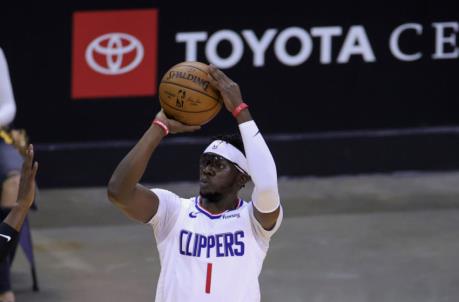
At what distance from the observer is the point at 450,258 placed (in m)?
9.27

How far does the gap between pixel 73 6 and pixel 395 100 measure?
291 centimetres

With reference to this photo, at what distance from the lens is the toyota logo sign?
10547 mm

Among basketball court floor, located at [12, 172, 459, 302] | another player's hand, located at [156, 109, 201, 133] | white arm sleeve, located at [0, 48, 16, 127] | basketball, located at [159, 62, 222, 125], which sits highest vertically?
basketball, located at [159, 62, 222, 125]

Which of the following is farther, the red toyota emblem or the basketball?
the red toyota emblem

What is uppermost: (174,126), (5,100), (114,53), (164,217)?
(174,126)

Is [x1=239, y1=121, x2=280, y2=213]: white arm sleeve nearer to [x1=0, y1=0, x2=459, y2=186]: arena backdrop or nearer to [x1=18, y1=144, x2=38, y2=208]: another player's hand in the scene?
[x1=18, y1=144, x2=38, y2=208]: another player's hand

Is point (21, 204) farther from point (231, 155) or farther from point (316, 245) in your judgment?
point (316, 245)

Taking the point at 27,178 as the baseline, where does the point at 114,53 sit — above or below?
below

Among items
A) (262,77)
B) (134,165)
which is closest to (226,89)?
(134,165)

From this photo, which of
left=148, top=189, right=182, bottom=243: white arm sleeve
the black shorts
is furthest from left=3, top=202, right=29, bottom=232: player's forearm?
the black shorts

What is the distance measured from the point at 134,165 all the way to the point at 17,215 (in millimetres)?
530

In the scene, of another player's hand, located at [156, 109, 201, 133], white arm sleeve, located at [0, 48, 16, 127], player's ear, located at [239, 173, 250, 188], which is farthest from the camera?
white arm sleeve, located at [0, 48, 16, 127]

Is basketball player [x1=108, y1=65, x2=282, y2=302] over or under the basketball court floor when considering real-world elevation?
over

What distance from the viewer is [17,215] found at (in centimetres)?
542
